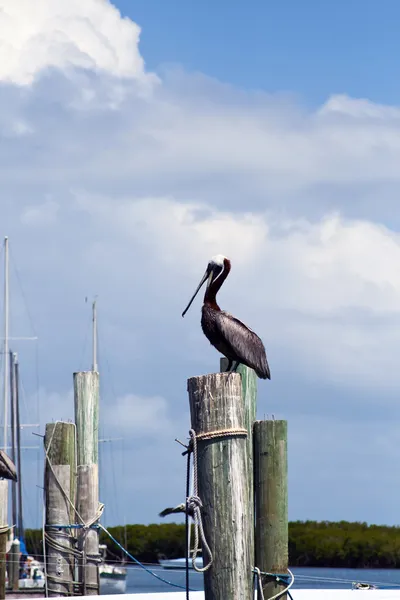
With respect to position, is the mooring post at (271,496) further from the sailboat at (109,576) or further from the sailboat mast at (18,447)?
the sailboat at (109,576)

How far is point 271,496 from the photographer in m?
10.9

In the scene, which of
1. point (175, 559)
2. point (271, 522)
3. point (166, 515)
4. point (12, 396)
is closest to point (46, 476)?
point (271, 522)

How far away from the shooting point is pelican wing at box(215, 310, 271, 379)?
1041 cm

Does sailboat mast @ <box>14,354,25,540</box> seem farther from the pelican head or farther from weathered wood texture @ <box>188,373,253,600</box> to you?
weathered wood texture @ <box>188,373,253,600</box>

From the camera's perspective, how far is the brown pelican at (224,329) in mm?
10422

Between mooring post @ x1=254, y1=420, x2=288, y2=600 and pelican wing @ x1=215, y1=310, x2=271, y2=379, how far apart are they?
64 cm

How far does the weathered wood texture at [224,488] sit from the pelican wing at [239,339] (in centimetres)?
251

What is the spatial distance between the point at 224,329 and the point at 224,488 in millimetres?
2859

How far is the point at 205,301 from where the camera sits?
1065 cm

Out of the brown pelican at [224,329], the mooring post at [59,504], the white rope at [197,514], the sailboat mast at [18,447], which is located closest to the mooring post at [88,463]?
the mooring post at [59,504]

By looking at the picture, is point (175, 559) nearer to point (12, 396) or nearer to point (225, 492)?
point (12, 396)

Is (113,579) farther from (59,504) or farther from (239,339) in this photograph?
(239,339)

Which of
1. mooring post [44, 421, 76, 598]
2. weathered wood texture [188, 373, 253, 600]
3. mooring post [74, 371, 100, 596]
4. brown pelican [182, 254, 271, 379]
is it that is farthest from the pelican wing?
mooring post [74, 371, 100, 596]

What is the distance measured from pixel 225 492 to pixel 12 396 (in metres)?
36.8
